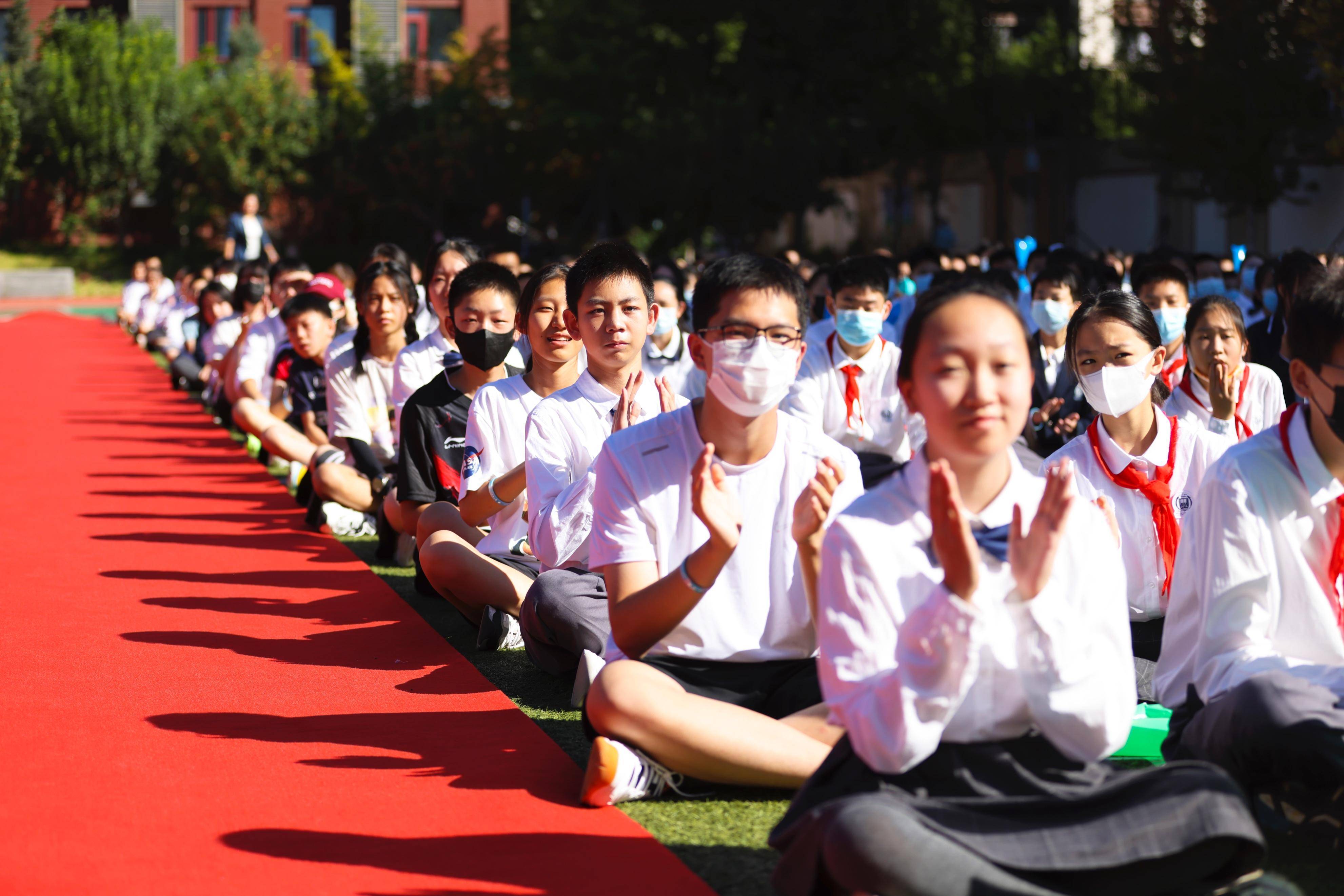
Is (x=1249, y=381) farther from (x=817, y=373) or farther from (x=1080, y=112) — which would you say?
Result: (x=1080, y=112)

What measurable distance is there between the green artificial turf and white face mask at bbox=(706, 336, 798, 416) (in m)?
0.95

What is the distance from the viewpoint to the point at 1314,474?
10.9ft

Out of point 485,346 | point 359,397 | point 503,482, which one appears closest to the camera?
point 503,482

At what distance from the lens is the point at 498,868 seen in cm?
341

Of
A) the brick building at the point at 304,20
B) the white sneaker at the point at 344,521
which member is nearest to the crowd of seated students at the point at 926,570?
the white sneaker at the point at 344,521

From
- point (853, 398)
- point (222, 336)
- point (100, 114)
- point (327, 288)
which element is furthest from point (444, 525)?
point (100, 114)

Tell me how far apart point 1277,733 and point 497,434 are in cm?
307

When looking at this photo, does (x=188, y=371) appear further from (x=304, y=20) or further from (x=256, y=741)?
(x=304, y=20)

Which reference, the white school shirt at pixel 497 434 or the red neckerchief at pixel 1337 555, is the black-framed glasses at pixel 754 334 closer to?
the red neckerchief at pixel 1337 555

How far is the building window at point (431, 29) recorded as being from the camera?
42812 mm

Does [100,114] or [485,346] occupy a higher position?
[100,114]

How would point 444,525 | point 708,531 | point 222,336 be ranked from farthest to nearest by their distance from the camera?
point 222,336
point 444,525
point 708,531

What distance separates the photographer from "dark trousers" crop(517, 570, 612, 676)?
4.71 meters

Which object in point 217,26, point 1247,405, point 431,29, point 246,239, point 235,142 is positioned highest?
point 217,26
